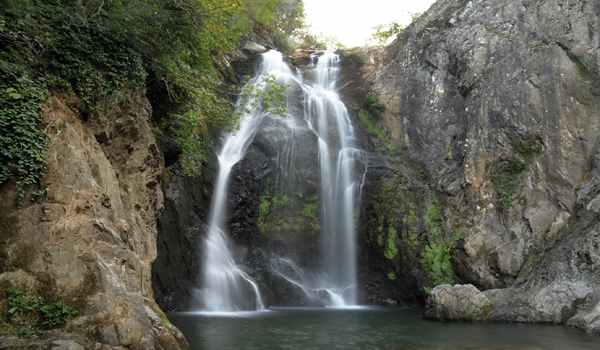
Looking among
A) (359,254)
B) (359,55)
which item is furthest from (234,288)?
(359,55)

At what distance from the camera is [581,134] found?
64.5 feet

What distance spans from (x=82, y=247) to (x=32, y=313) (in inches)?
47.7

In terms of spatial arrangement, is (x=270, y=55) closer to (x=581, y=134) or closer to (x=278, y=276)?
(x=278, y=276)

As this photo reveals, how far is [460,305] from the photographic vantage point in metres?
16.1

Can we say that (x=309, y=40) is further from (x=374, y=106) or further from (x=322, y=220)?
(x=322, y=220)

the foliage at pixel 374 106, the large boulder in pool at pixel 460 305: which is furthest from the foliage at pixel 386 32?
the large boulder in pool at pixel 460 305

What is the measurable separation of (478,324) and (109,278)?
37.7ft

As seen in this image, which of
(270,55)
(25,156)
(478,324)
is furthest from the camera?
(270,55)

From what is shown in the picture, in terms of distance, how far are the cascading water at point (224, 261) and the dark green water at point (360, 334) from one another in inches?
65.4

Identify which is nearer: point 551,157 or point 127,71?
point 127,71

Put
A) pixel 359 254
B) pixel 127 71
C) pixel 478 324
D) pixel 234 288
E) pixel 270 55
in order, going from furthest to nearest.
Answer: pixel 270 55 < pixel 359 254 < pixel 234 288 < pixel 478 324 < pixel 127 71

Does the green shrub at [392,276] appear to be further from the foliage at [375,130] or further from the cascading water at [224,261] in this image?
the foliage at [375,130]

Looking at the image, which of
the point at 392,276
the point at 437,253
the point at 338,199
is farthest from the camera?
the point at 338,199

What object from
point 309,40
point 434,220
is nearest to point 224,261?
point 434,220
